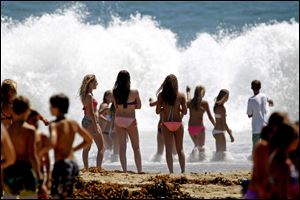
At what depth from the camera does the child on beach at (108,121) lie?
51.3 feet

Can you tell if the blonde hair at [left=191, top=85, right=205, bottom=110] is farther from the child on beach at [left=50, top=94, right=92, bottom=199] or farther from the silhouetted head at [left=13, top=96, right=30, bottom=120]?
the silhouetted head at [left=13, top=96, right=30, bottom=120]

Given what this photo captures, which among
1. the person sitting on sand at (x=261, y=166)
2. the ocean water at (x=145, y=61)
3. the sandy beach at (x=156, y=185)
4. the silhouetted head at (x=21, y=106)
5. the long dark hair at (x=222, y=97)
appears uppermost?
the ocean water at (x=145, y=61)

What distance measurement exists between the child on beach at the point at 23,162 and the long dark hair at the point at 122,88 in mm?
4667

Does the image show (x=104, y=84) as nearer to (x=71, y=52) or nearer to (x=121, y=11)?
(x=71, y=52)

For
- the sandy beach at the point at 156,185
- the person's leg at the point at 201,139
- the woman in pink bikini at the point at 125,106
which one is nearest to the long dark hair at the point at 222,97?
the person's leg at the point at 201,139

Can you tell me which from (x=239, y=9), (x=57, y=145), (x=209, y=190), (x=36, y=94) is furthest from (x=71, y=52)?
(x=57, y=145)

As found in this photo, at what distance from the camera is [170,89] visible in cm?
1280

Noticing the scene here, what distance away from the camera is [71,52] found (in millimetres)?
30375

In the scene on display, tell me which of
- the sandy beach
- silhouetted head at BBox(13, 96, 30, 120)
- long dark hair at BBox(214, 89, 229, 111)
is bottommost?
the sandy beach

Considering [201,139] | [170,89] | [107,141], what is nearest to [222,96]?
[201,139]

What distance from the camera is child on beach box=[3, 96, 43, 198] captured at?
8031 mm

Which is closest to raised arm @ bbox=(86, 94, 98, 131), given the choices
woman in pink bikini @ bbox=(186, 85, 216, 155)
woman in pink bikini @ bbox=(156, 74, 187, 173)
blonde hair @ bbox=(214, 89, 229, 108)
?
woman in pink bikini @ bbox=(156, 74, 187, 173)

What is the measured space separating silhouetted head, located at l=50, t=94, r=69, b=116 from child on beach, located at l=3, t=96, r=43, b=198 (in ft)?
0.78

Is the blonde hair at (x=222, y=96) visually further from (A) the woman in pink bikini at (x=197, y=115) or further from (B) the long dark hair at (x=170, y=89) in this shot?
(B) the long dark hair at (x=170, y=89)
